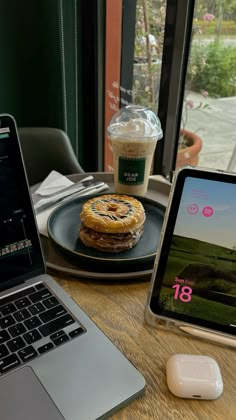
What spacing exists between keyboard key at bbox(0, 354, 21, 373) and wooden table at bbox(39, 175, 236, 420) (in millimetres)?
139

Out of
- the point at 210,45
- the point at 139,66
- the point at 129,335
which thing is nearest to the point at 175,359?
the point at 129,335

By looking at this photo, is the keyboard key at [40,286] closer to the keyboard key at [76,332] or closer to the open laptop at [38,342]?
the open laptop at [38,342]

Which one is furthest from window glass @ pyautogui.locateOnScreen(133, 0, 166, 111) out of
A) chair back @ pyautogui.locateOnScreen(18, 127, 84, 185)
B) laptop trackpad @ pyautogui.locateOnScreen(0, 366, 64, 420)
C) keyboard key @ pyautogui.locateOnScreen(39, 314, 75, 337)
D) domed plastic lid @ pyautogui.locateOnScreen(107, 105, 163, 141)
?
laptop trackpad @ pyautogui.locateOnScreen(0, 366, 64, 420)

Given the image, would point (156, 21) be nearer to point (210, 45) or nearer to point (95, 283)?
point (210, 45)

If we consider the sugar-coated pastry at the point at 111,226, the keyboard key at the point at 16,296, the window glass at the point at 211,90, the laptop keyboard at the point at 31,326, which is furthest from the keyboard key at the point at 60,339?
the window glass at the point at 211,90

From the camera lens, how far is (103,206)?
777 mm

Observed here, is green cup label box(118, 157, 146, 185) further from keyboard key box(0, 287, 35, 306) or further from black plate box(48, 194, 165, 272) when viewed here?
keyboard key box(0, 287, 35, 306)

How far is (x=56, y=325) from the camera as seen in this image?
0.58m

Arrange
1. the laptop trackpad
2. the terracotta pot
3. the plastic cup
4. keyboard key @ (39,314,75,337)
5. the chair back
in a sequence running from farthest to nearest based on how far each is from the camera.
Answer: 1. the terracotta pot
2. the chair back
3. the plastic cup
4. keyboard key @ (39,314,75,337)
5. the laptop trackpad

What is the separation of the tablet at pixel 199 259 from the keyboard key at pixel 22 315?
188mm

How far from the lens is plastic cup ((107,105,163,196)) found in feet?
3.02

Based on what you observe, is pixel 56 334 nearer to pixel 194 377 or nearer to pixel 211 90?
pixel 194 377

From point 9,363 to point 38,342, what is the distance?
0.05 m

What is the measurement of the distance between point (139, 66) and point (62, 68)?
1.28ft
